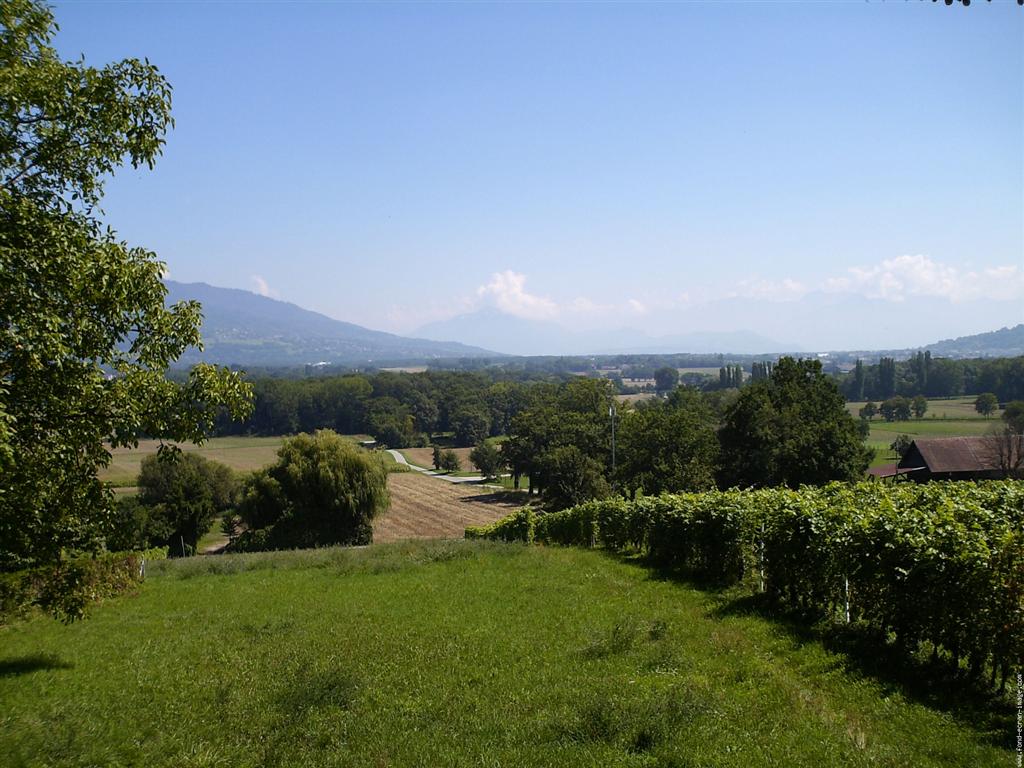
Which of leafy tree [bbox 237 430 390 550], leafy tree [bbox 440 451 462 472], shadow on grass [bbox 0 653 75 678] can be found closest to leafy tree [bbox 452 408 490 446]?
leafy tree [bbox 440 451 462 472]

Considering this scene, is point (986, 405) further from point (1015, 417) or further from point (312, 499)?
point (312, 499)

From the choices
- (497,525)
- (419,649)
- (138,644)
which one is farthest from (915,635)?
(497,525)

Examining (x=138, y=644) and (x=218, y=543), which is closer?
(x=138, y=644)

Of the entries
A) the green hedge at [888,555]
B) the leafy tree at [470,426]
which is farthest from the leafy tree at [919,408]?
the green hedge at [888,555]

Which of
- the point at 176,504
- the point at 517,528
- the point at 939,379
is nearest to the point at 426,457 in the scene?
the point at 176,504

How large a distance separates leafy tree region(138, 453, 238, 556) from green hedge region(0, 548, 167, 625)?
30.1 m

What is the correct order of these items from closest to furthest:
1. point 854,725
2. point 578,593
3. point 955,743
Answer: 1. point 955,743
2. point 854,725
3. point 578,593

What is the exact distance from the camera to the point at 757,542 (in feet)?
46.9

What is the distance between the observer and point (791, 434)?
48.5m

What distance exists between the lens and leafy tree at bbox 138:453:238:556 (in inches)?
2005

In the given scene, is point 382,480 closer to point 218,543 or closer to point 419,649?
point 218,543

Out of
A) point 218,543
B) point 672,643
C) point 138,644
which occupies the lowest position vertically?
point 218,543

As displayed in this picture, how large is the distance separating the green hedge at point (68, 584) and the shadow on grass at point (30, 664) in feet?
2.80

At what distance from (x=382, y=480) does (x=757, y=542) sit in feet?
118
